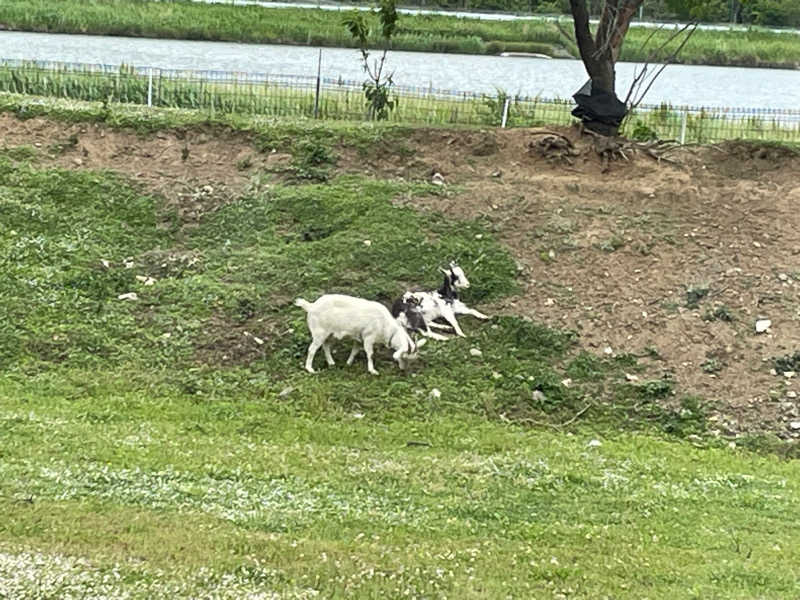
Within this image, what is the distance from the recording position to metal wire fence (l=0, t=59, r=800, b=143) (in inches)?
743

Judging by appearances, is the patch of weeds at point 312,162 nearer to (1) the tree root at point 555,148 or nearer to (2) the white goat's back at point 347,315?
(1) the tree root at point 555,148

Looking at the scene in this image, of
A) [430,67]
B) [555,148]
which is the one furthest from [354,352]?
[430,67]

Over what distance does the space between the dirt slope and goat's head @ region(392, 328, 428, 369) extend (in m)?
1.64

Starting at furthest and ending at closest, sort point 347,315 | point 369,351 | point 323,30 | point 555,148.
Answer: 1. point 323,30
2. point 555,148
3. point 369,351
4. point 347,315

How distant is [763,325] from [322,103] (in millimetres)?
10576

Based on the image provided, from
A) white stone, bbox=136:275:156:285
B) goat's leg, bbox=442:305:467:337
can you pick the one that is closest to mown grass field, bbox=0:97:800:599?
white stone, bbox=136:275:156:285

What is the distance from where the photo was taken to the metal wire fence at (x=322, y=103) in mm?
18875

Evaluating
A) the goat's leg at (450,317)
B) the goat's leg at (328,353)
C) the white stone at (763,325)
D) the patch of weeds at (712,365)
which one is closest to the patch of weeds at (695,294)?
the white stone at (763,325)

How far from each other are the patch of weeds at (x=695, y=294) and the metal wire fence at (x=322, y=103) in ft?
19.7

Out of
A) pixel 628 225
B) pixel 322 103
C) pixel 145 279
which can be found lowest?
pixel 145 279

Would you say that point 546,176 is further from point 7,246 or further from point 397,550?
point 397,550

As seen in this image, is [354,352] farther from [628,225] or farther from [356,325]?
[628,225]

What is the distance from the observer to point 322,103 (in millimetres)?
19609

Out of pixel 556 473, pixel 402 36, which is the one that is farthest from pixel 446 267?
pixel 402 36
